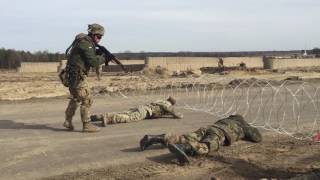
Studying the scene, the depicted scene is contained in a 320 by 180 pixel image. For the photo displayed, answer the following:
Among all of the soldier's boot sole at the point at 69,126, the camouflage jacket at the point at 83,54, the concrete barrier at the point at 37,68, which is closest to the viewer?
the camouflage jacket at the point at 83,54

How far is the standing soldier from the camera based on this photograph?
10516mm

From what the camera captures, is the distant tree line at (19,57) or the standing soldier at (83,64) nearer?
the standing soldier at (83,64)

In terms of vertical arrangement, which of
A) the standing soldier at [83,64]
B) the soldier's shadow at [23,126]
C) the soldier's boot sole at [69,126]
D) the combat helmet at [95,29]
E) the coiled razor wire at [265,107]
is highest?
the combat helmet at [95,29]

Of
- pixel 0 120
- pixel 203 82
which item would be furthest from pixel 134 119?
pixel 203 82

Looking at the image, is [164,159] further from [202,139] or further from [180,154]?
[202,139]

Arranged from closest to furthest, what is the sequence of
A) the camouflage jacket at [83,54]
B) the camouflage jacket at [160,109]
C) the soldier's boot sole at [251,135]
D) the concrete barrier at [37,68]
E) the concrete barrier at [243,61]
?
the soldier's boot sole at [251,135] → the camouflage jacket at [83,54] → the camouflage jacket at [160,109] → the concrete barrier at [243,61] → the concrete barrier at [37,68]

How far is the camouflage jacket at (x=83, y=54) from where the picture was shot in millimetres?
10492

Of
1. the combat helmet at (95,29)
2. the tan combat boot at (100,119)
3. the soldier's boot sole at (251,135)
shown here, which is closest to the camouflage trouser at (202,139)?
the soldier's boot sole at (251,135)

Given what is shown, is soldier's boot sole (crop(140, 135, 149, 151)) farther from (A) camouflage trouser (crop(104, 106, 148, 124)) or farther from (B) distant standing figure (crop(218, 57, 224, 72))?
(B) distant standing figure (crop(218, 57, 224, 72))

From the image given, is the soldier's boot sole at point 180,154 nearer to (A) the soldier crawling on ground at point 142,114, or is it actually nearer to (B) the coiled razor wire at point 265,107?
(B) the coiled razor wire at point 265,107

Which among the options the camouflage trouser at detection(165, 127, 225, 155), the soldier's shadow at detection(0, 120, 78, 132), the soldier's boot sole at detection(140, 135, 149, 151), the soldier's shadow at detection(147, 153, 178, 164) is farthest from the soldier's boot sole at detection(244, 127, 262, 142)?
the soldier's shadow at detection(0, 120, 78, 132)

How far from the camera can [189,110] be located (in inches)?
578

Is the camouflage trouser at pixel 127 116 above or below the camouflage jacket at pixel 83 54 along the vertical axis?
below

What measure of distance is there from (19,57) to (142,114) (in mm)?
42803
